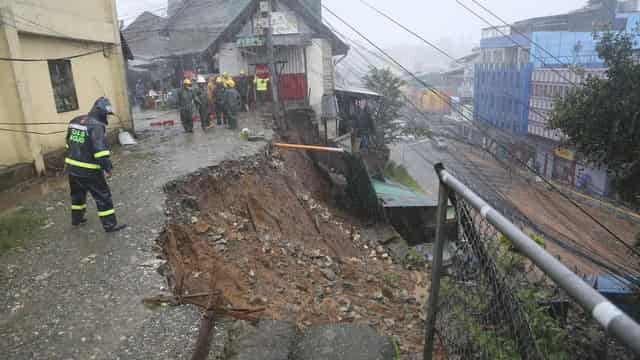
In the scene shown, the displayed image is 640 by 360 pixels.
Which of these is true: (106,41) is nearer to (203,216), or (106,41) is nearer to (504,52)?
(203,216)

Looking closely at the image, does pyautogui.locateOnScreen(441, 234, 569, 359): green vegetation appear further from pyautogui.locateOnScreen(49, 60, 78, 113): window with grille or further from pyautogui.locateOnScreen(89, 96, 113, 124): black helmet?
pyautogui.locateOnScreen(49, 60, 78, 113): window with grille

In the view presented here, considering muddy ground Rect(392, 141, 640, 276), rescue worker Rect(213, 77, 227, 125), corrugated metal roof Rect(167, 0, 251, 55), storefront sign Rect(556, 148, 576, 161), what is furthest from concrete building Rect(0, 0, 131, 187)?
storefront sign Rect(556, 148, 576, 161)

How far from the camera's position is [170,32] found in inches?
995

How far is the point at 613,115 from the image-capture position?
29.7ft

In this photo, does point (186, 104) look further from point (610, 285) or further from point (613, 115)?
point (610, 285)

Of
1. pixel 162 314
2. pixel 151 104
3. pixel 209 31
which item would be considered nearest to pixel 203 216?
pixel 162 314

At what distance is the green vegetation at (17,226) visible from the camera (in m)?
5.29

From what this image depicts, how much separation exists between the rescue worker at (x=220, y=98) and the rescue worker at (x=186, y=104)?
90 cm

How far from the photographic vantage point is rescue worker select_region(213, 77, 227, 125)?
521 inches

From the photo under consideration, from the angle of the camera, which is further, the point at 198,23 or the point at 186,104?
the point at 198,23

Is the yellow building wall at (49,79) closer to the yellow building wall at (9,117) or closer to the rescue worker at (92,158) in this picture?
the yellow building wall at (9,117)

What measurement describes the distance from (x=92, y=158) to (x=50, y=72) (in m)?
5.23

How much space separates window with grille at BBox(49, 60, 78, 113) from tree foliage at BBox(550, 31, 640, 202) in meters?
10.9

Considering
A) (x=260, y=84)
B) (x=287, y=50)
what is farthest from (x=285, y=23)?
(x=260, y=84)
